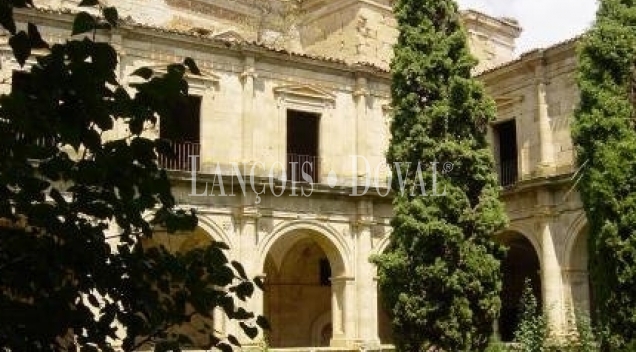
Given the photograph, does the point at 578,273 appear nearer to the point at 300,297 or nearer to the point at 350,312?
the point at 350,312

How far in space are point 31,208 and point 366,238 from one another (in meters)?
15.2

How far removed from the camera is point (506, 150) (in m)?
19.7

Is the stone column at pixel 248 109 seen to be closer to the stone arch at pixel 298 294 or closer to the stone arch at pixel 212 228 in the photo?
the stone arch at pixel 212 228

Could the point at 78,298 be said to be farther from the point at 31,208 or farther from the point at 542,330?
the point at 542,330

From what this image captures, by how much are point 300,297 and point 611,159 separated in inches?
384

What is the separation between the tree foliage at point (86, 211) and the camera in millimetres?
2463

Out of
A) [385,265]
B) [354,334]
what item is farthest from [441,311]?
[354,334]

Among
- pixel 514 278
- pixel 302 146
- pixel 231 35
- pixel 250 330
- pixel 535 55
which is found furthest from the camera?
pixel 514 278

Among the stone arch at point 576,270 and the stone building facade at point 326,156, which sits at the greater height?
the stone building facade at point 326,156

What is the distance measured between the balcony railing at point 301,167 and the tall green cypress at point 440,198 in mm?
3354

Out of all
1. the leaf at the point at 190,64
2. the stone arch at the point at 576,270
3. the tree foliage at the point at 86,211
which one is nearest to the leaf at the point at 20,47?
the tree foliage at the point at 86,211

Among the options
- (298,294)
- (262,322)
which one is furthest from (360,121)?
(262,322)

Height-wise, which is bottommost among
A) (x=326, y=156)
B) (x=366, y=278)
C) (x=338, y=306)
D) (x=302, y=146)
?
(x=338, y=306)

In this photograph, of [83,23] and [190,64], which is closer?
[83,23]
